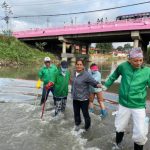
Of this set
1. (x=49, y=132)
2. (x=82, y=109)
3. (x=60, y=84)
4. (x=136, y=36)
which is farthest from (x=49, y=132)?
(x=136, y=36)

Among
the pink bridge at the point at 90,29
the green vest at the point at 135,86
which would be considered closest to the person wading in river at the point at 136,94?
the green vest at the point at 135,86

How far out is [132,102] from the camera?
608 cm

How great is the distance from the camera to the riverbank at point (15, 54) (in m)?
45.2

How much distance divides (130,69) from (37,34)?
182 ft

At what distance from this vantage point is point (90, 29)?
172ft

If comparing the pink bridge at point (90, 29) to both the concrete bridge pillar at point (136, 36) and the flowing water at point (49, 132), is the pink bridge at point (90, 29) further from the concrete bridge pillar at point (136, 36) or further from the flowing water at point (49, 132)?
the flowing water at point (49, 132)

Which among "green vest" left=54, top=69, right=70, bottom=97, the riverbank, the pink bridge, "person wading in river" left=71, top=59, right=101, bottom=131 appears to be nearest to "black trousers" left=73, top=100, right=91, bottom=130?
"person wading in river" left=71, top=59, right=101, bottom=131

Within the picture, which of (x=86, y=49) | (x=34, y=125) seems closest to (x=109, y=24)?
(x=86, y=49)

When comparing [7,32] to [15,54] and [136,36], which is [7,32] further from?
[136,36]

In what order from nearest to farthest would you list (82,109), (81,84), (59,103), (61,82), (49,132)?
(81,84)
(82,109)
(49,132)
(61,82)
(59,103)

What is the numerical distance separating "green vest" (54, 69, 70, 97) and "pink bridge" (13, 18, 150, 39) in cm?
3920

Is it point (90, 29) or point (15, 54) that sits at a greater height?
point (90, 29)

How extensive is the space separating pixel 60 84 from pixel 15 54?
40.3 metres

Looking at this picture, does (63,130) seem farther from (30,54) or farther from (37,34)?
(37,34)
